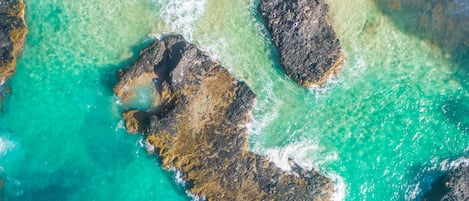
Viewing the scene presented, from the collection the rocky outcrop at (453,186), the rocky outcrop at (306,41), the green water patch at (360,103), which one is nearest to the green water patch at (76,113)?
the green water patch at (360,103)

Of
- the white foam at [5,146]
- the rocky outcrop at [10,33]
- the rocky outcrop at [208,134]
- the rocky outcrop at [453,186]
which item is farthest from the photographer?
the white foam at [5,146]

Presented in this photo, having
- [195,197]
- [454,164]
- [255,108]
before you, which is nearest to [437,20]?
[454,164]

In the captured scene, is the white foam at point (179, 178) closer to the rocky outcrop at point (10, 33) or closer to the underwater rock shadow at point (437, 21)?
the rocky outcrop at point (10, 33)

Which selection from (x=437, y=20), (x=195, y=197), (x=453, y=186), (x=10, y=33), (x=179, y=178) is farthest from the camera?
(x=437, y=20)

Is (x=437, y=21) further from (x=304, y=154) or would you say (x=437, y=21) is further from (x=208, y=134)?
(x=208, y=134)

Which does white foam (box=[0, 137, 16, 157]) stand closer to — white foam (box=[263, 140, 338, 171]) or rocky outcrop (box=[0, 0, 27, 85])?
rocky outcrop (box=[0, 0, 27, 85])
